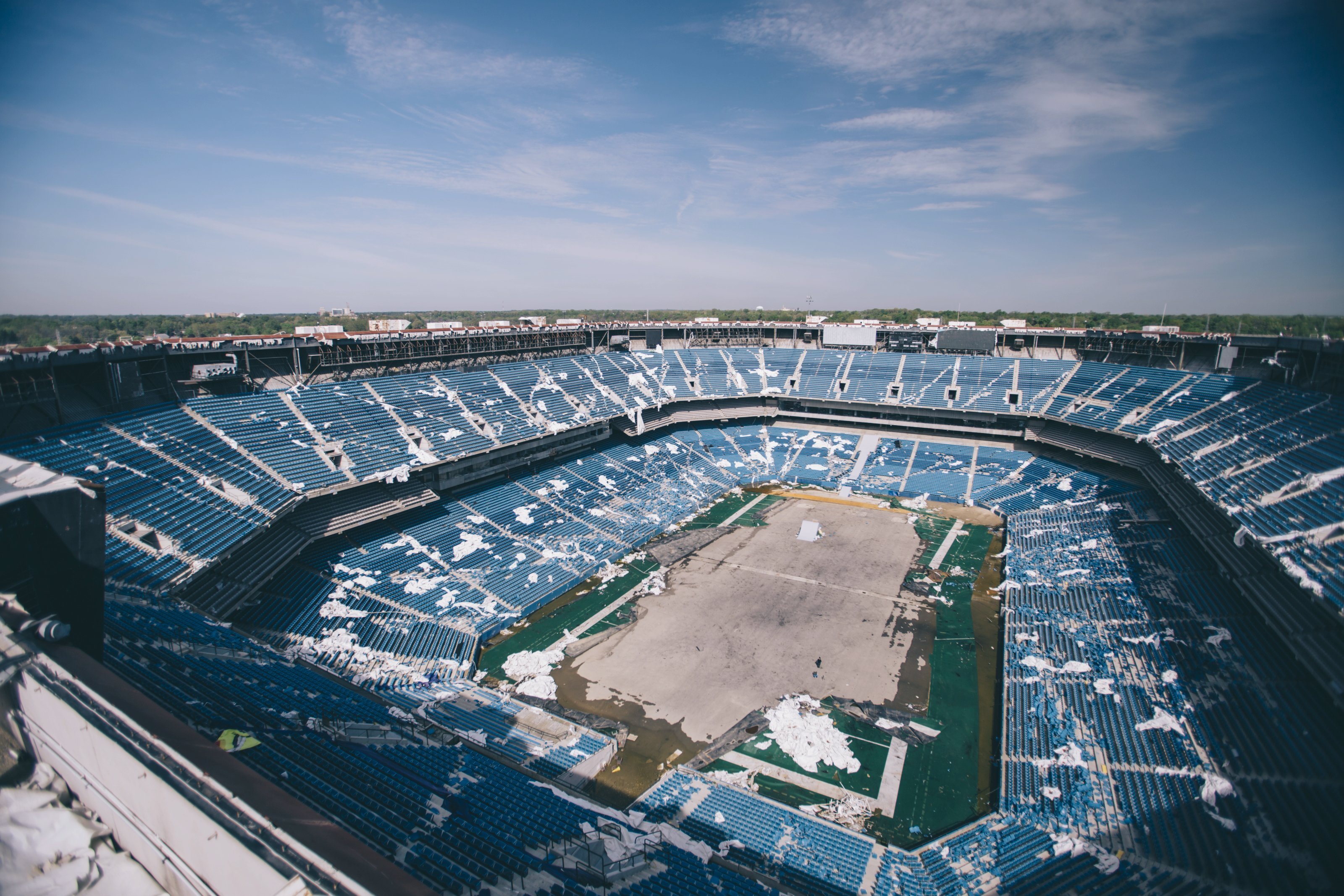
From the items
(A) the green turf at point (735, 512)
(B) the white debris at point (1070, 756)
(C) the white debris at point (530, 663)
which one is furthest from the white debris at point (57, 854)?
(A) the green turf at point (735, 512)

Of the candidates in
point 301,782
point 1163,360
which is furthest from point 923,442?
point 301,782

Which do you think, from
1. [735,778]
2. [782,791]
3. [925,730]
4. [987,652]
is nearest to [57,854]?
[735,778]

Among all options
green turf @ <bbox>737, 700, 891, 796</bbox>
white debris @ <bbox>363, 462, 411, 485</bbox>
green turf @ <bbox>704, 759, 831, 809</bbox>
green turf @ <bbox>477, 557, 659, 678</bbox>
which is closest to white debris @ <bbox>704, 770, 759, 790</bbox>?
green turf @ <bbox>704, 759, 831, 809</bbox>

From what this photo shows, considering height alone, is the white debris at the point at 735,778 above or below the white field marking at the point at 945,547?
below

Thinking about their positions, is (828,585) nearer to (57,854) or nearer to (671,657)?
(671,657)

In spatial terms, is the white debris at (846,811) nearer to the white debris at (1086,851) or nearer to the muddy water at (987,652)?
the muddy water at (987,652)

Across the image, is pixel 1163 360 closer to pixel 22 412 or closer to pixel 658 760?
pixel 658 760
